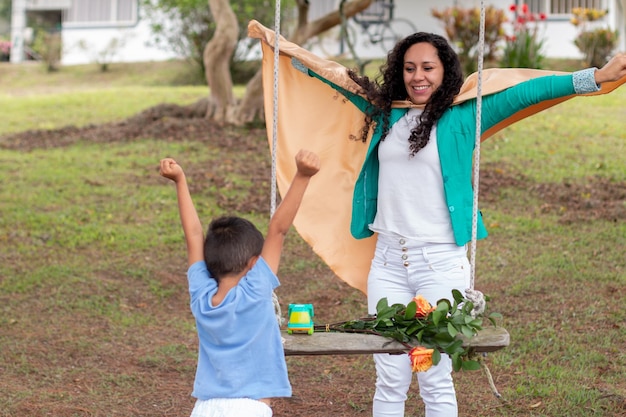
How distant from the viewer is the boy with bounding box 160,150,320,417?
282 centimetres

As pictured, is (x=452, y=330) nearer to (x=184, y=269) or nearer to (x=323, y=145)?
(x=323, y=145)

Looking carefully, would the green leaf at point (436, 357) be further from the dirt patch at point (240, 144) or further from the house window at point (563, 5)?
the house window at point (563, 5)

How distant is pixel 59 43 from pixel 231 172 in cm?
1290

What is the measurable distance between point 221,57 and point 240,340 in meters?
9.55

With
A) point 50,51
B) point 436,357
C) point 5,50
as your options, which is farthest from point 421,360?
point 5,50

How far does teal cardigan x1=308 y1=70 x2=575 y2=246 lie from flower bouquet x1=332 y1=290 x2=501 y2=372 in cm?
27

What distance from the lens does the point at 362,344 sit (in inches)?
135

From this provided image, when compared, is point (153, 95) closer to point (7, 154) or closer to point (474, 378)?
point (7, 154)

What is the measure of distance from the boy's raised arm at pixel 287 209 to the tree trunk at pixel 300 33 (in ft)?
28.3

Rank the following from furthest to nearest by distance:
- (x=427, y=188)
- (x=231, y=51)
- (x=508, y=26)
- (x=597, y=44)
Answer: (x=508, y=26) < (x=597, y=44) < (x=231, y=51) < (x=427, y=188)

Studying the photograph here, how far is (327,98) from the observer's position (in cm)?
424

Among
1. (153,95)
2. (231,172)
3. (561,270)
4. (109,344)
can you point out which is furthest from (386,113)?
(153,95)

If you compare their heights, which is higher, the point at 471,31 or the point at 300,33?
the point at 471,31

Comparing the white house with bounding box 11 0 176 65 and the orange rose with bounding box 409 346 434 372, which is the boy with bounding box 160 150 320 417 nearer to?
the orange rose with bounding box 409 346 434 372
